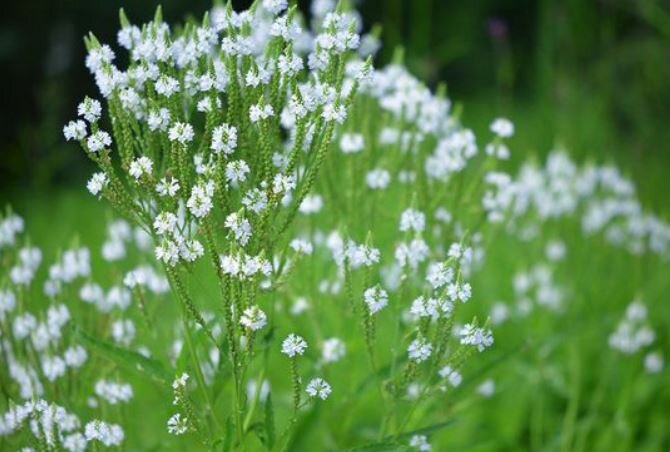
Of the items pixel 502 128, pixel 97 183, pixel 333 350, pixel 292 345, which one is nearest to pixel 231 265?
pixel 292 345

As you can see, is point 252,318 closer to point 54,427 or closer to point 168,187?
point 168,187

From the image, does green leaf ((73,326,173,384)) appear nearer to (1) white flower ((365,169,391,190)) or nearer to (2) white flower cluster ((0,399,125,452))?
(2) white flower cluster ((0,399,125,452))

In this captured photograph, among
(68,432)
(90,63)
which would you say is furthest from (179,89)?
(68,432)

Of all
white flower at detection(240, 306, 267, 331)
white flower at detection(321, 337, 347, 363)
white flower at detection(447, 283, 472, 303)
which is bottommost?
white flower at detection(240, 306, 267, 331)

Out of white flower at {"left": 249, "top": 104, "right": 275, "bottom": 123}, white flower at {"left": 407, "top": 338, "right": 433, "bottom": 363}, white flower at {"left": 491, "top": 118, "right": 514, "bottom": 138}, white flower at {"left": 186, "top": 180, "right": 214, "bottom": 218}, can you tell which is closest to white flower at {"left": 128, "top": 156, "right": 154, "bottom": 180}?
white flower at {"left": 186, "top": 180, "right": 214, "bottom": 218}

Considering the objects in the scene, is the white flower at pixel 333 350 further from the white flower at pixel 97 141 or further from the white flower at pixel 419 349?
the white flower at pixel 97 141
